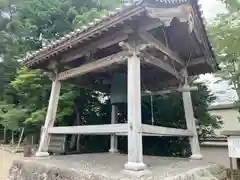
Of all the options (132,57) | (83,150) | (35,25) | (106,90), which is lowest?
(83,150)

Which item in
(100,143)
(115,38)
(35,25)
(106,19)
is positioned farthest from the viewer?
(35,25)

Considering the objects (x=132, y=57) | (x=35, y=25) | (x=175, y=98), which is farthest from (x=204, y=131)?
(x=35, y=25)

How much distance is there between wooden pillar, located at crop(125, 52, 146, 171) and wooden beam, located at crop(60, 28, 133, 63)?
1.51 ft

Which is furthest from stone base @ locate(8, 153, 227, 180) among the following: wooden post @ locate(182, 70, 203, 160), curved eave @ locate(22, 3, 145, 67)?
curved eave @ locate(22, 3, 145, 67)

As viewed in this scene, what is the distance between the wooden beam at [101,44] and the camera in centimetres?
370

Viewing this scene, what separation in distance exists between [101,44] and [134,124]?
1.70 m

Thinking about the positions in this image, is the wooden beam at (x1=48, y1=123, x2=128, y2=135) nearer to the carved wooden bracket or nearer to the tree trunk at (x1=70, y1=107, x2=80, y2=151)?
the carved wooden bracket

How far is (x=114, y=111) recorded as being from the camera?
6.20m

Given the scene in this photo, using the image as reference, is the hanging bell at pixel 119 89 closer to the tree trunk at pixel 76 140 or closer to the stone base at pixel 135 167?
the stone base at pixel 135 167

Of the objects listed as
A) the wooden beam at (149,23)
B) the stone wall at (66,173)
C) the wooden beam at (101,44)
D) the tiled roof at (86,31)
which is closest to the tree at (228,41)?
the tiled roof at (86,31)

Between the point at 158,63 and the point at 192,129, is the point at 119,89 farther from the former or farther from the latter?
the point at 192,129

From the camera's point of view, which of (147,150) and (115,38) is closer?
(115,38)

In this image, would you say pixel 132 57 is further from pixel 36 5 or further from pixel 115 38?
pixel 36 5

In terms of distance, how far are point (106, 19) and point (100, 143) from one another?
5407 millimetres
